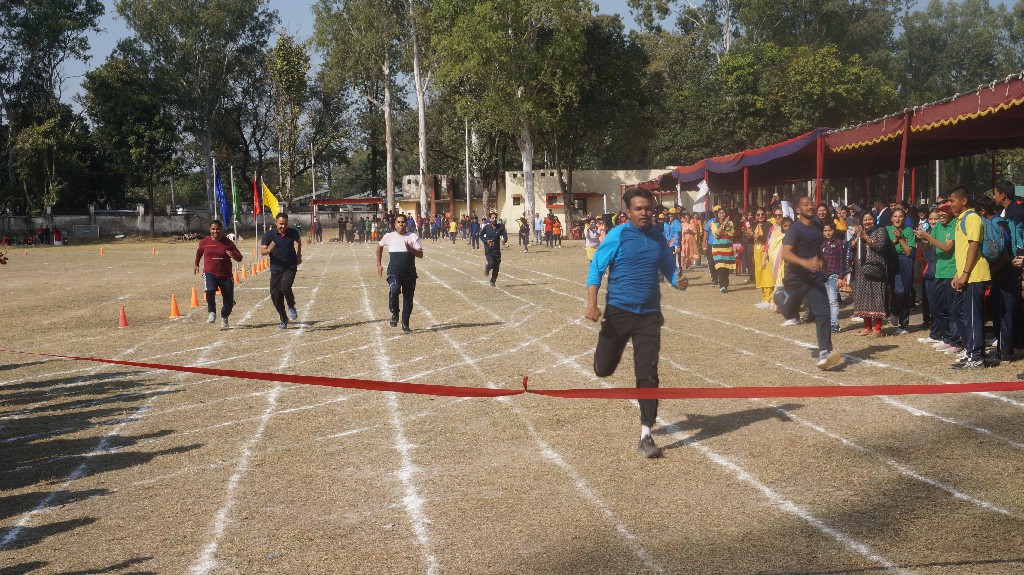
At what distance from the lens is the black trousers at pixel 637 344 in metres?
6.77

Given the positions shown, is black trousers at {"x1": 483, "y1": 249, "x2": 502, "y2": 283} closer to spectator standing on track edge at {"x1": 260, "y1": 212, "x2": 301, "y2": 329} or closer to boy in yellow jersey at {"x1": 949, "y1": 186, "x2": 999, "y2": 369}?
spectator standing on track edge at {"x1": 260, "y1": 212, "x2": 301, "y2": 329}

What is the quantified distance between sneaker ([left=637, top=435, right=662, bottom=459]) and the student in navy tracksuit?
0.24 ft

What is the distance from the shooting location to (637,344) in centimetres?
689

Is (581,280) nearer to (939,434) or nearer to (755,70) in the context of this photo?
(939,434)

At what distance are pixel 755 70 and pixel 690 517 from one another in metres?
55.7

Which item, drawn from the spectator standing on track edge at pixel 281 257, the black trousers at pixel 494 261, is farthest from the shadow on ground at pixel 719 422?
the black trousers at pixel 494 261

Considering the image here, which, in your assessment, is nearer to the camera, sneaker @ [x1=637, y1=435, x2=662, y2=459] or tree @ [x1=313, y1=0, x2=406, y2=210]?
sneaker @ [x1=637, y1=435, x2=662, y2=459]

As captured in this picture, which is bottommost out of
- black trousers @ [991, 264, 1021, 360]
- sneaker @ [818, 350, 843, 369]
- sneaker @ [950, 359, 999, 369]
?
sneaker @ [950, 359, 999, 369]

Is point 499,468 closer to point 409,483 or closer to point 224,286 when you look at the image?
point 409,483

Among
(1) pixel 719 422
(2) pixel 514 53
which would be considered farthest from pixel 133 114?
(1) pixel 719 422

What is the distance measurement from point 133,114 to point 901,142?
56.0m

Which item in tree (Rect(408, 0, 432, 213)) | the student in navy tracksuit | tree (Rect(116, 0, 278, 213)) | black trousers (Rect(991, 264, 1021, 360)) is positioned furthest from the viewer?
tree (Rect(116, 0, 278, 213))

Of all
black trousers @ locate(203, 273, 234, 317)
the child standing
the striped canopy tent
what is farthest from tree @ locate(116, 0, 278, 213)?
the child standing

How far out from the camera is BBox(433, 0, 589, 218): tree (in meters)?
46.7
